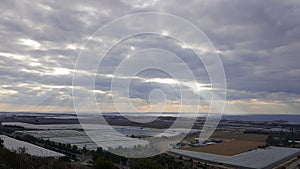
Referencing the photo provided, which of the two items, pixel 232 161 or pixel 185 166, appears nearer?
pixel 185 166

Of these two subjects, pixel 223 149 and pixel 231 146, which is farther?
pixel 231 146

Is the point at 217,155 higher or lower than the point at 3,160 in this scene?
lower

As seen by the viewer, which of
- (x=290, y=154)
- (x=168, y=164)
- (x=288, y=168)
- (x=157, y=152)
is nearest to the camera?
(x=168, y=164)

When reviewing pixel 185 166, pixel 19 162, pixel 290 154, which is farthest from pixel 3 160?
pixel 290 154

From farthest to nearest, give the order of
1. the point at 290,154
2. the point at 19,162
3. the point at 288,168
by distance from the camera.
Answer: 1. the point at 290,154
2. the point at 288,168
3. the point at 19,162

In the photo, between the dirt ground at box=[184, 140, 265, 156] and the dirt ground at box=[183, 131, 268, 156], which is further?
the dirt ground at box=[183, 131, 268, 156]

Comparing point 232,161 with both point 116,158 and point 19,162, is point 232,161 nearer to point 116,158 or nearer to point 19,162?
point 116,158

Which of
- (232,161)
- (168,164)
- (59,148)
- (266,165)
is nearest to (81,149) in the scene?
(59,148)

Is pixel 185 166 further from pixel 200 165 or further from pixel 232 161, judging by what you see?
pixel 232 161

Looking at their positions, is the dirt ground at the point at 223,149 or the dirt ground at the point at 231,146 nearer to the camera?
the dirt ground at the point at 223,149
